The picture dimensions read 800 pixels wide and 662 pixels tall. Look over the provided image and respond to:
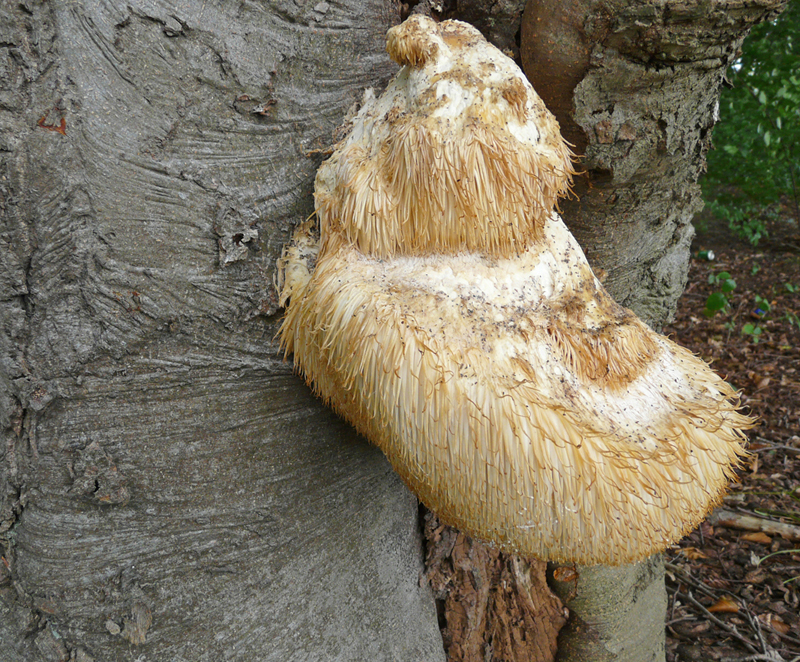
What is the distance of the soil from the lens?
2.88m

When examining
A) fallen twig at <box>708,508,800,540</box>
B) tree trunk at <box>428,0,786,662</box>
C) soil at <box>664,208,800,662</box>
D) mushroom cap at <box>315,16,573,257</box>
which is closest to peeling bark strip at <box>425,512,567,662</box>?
tree trunk at <box>428,0,786,662</box>

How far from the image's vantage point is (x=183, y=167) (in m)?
1.21

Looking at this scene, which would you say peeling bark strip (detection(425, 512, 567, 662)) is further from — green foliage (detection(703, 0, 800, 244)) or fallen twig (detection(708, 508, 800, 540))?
green foliage (detection(703, 0, 800, 244))

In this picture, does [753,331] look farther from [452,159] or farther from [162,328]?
[162,328]

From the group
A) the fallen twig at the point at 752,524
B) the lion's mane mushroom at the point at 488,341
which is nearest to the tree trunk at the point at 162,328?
the lion's mane mushroom at the point at 488,341

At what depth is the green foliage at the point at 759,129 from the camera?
5.84 m

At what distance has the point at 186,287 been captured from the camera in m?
1.26

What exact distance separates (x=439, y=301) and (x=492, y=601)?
1.49 metres

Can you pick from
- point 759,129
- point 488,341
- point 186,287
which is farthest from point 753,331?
point 186,287

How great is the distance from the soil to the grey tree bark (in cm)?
80

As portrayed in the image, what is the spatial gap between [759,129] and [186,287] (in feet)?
21.3

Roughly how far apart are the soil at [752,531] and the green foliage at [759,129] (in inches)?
57.6

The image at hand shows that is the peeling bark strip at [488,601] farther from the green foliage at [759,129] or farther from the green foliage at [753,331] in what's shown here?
the green foliage at [759,129]

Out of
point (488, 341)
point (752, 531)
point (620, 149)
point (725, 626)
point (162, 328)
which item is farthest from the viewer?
point (752, 531)
